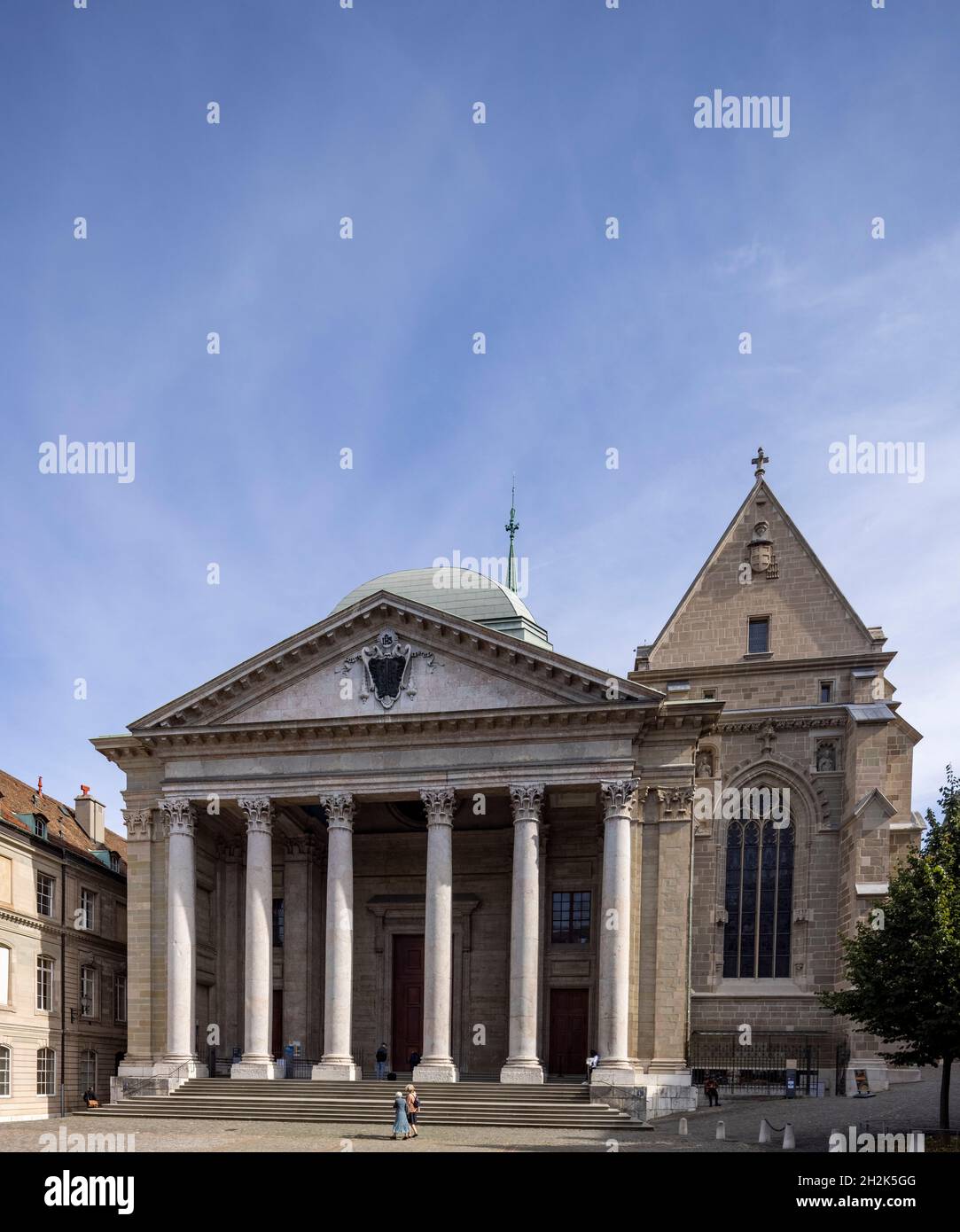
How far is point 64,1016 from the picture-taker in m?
46.2

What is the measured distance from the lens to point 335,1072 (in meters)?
39.2

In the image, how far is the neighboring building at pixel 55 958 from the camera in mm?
42719

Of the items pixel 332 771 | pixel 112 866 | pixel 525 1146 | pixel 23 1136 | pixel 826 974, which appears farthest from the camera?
pixel 112 866

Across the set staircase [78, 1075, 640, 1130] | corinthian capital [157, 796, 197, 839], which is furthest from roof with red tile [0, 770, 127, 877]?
staircase [78, 1075, 640, 1130]

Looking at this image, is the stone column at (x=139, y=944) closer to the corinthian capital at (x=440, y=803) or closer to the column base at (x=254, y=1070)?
the column base at (x=254, y=1070)

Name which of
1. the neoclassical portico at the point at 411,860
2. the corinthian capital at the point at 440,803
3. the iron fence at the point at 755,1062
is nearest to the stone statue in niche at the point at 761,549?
the neoclassical portico at the point at 411,860

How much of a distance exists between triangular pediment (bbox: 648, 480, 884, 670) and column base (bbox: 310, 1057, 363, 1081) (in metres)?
20.6

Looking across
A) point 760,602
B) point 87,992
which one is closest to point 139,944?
point 87,992

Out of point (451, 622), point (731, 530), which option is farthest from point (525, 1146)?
point (731, 530)

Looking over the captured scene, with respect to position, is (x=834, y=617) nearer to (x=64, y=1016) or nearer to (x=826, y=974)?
(x=826, y=974)

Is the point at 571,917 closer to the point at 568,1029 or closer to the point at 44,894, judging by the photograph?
the point at 568,1029

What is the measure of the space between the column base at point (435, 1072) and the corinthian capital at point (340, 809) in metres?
8.38

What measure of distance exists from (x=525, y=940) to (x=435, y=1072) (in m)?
5.13

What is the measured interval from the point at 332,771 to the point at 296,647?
461cm
